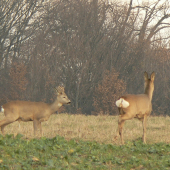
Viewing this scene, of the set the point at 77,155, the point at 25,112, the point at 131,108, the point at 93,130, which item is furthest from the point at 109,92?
the point at 77,155

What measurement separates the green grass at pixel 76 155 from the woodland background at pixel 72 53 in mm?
14285

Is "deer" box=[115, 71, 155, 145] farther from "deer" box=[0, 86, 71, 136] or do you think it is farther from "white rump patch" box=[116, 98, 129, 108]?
"deer" box=[0, 86, 71, 136]

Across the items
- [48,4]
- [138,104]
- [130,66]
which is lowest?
[138,104]

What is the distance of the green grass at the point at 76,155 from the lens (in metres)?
6.42

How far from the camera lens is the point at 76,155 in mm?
7113

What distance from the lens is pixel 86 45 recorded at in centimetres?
2411

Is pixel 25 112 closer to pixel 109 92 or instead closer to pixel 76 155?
pixel 76 155

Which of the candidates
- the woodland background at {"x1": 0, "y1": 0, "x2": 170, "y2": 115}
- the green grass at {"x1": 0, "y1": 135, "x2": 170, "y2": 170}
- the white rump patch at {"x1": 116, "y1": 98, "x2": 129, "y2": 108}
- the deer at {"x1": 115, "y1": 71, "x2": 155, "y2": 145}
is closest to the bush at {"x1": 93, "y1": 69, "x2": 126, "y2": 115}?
the woodland background at {"x1": 0, "y1": 0, "x2": 170, "y2": 115}

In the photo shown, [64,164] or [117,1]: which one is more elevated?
[117,1]

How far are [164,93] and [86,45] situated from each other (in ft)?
23.9

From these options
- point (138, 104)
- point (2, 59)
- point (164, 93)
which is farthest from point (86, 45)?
point (138, 104)

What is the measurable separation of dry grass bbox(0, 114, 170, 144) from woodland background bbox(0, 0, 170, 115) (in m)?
8.30

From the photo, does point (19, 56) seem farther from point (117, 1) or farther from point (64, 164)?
point (64, 164)

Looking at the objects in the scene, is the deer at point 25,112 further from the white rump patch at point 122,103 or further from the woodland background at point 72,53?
the woodland background at point 72,53
